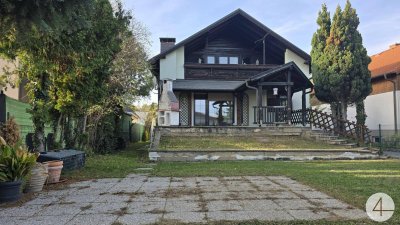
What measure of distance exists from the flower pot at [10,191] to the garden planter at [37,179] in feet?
2.48

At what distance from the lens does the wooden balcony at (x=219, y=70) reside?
2356 centimetres

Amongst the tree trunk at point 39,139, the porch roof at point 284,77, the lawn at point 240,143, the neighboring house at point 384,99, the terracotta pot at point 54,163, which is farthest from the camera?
the neighboring house at point 384,99

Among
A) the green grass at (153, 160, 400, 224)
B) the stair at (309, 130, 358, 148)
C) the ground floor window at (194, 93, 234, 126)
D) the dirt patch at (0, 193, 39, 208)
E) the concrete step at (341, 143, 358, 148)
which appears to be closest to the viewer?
the dirt patch at (0, 193, 39, 208)

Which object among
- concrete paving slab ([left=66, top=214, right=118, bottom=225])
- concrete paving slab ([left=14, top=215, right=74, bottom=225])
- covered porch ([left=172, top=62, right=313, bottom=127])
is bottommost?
concrete paving slab ([left=14, top=215, right=74, bottom=225])

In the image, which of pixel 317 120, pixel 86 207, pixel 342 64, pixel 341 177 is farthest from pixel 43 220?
pixel 342 64

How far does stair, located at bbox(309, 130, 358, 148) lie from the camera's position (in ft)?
55.9

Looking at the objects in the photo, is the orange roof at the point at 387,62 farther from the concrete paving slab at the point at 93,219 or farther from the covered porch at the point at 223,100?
the concrete paving slab at the point at 93,219

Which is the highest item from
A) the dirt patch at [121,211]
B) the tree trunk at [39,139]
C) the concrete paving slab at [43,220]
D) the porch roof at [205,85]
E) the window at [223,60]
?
the window at [223,60]

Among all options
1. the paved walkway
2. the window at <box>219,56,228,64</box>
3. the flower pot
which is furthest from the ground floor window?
the flower pot

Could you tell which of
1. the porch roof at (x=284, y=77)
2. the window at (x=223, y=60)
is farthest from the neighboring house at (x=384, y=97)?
the window at (x=223, y=60)

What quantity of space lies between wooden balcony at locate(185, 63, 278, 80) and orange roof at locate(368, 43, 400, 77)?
317 inches

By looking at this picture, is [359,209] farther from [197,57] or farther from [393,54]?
[393,54]

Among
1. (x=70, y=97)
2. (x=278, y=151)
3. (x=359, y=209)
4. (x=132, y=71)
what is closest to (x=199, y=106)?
(x=132, y=71)

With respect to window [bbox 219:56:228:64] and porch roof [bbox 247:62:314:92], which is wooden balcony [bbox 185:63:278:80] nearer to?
window [bbox 219:56:228:64]
